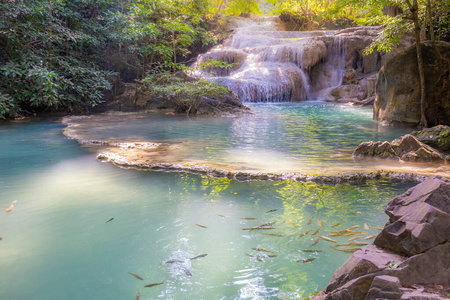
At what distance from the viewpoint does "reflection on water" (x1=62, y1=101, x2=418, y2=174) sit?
203 inches

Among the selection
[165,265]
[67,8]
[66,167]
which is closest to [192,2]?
[67,8]

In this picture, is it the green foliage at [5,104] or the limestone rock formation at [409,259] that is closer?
the limestone rock formation at [409,259]

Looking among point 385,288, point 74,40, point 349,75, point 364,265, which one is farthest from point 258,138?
point 349,75

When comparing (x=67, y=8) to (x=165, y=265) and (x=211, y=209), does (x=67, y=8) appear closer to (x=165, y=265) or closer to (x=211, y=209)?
(x=211, y=209)

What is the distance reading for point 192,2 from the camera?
15.1 meters

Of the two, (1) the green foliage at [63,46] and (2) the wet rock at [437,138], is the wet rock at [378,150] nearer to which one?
(2) the wet rock at [437,138]

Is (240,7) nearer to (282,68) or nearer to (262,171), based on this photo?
(282,68)

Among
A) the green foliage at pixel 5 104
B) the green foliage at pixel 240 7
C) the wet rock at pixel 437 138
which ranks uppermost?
the green foliage at pixel 240 7

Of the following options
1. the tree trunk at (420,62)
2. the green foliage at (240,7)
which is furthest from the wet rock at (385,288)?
the green foliage at (240,7)

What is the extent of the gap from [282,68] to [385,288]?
61.5ft

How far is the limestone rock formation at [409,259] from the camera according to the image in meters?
1.39

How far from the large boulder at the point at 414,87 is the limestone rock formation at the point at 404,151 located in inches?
156

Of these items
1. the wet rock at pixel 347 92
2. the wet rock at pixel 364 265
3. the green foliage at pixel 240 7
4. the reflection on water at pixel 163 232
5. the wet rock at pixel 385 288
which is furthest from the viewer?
the green foliage at pixel 240 7

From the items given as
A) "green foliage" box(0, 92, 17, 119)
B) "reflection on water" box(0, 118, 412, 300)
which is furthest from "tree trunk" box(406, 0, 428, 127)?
"green foliage" box(0, 92, 17, 119)
